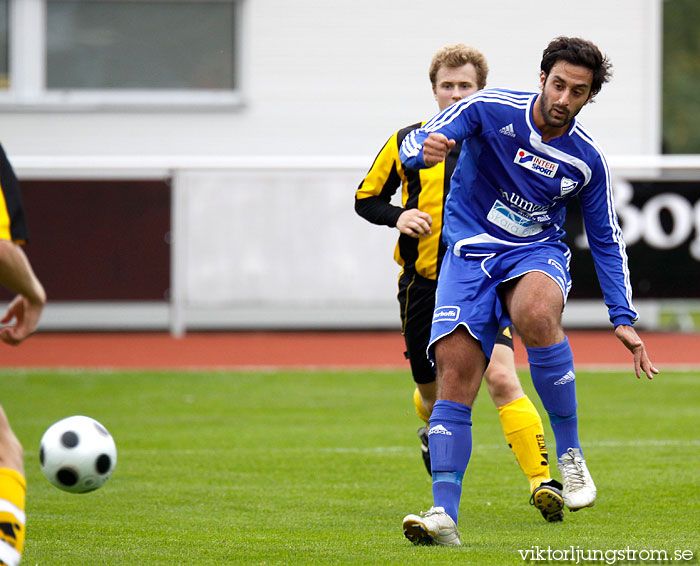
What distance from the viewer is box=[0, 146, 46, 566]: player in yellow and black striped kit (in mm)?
3879

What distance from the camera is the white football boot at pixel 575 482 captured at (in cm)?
529

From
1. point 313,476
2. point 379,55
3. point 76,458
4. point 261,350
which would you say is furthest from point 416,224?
point 379,55

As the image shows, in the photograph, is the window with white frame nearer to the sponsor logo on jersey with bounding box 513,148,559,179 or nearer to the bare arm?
the sponsor logo on jersey with bounding box 513,148,559,179

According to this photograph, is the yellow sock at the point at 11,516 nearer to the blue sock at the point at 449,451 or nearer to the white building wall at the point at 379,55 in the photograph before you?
the blue sock at the point at 449,451

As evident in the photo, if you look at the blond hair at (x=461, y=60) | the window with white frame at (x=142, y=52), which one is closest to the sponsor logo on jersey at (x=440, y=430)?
the blond hair at (x=461, y=60)

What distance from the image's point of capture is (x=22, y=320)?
416 centimetres

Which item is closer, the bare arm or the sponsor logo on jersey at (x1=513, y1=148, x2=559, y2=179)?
the bare arm

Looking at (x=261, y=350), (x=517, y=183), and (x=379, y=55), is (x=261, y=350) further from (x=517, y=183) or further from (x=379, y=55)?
(x=517, y=183)

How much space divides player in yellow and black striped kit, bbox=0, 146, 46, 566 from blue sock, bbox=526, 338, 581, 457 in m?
2.18

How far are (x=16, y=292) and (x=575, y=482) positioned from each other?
2.61 metres

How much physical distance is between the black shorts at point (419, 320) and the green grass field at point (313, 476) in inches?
26.9

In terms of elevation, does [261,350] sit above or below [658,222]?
below

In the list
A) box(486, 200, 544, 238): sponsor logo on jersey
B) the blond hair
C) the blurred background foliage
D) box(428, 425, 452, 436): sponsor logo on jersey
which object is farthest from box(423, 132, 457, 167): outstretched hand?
the blurred background foliage

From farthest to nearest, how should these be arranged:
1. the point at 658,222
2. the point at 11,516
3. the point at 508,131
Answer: the point at 658,222 < the point at 508,131 < the point at 11,516
